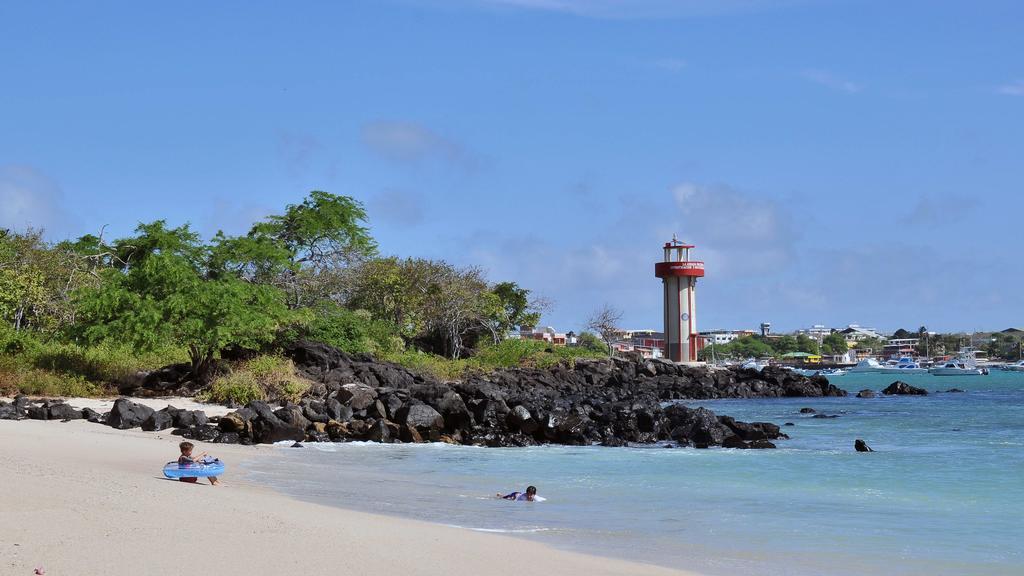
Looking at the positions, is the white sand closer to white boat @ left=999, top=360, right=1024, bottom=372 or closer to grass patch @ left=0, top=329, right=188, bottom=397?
grass patch @ left=0, top=329, right=188, bottom=397

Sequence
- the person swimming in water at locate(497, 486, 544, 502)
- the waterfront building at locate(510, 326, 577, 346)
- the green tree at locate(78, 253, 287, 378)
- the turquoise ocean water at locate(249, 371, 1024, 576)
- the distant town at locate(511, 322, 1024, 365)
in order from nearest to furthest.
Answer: the turquoise ocean water at locate(249, 371, 1024, 576) → the person swimming in water at locate(497, 486, 544, 502) → the green tree at locate(78, 253, 287, 378) → the waterfront building at locate(510, 326, 577, 346) → the distant town at locate(511, 322, 1024, 365)

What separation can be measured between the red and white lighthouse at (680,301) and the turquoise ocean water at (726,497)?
37.9 meters

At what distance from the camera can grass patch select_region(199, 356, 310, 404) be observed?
2472 centimetres

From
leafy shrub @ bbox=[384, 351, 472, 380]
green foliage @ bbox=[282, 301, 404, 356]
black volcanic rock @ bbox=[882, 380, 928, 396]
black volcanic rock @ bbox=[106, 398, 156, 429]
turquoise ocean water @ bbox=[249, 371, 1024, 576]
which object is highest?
green foliage @ bbox=[282, 301, 404, 356]

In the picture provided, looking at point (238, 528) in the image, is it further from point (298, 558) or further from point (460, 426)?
point (460, 426)

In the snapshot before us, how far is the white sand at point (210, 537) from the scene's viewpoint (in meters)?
7.32

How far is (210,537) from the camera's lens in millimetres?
→ 8344

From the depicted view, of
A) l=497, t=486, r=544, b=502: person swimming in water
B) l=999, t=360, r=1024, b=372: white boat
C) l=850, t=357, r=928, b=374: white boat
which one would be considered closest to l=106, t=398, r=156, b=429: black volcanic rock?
l=497, t=486, r=544, b=502: person swimming in water

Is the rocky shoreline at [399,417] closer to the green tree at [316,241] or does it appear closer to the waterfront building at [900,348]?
the green tree at [316,241]

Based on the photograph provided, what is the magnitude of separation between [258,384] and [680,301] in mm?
41619

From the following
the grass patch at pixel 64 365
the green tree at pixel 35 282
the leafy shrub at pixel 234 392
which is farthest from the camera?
the green tree at pixel 35 282

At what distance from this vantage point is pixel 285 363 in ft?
93.4

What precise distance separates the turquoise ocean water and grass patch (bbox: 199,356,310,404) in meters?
5.06

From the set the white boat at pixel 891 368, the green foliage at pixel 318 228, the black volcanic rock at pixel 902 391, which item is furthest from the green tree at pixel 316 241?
the white boat at pixel 891 368
